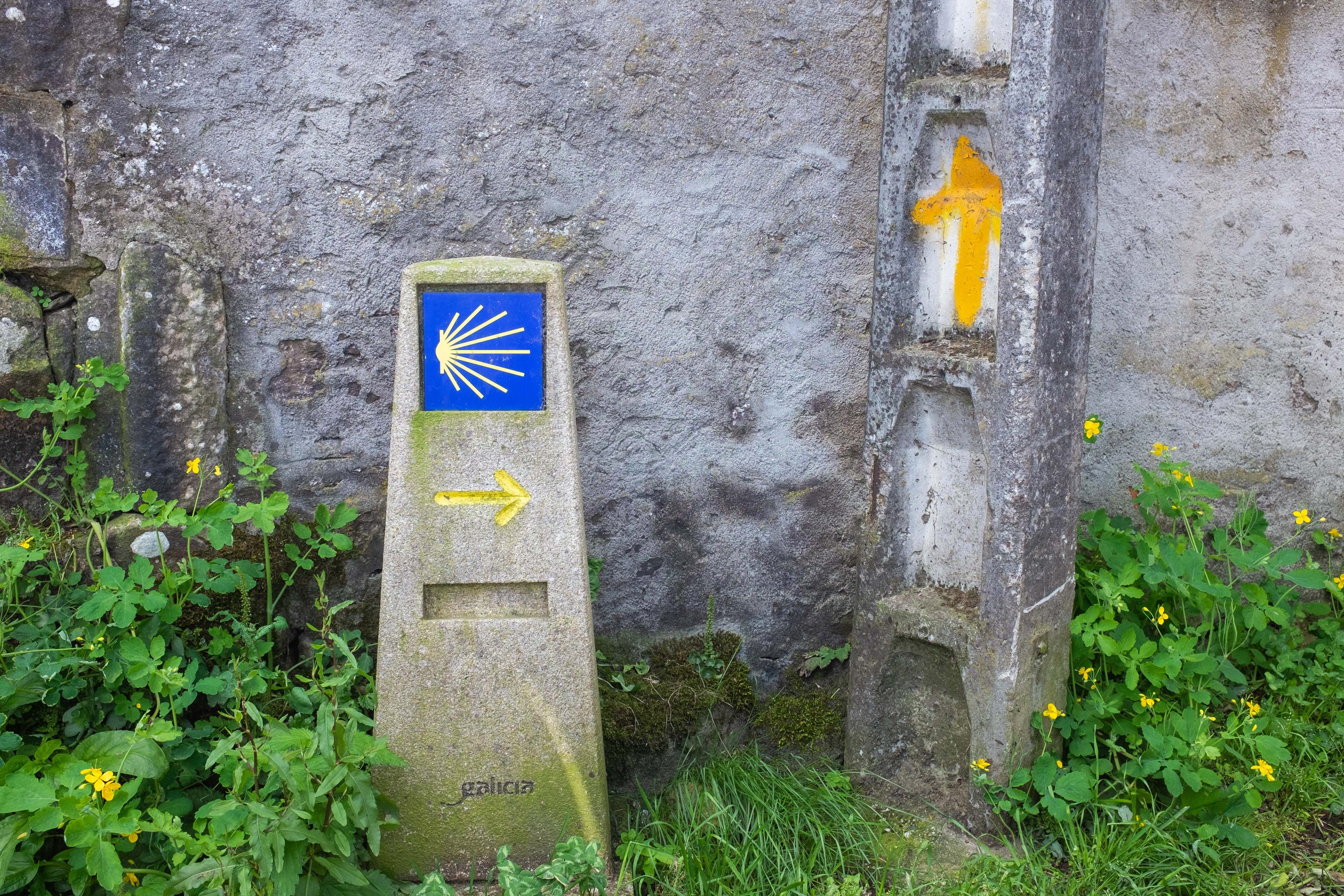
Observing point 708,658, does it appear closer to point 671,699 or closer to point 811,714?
point 671,699

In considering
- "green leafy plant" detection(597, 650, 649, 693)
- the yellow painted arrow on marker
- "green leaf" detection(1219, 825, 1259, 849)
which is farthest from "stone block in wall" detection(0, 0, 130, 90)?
"green leaf" detection(1219, 825, 1259, 849)

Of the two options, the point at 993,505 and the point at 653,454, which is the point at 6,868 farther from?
the point at 993,505

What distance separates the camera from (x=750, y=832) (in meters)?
2.60

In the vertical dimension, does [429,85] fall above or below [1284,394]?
above

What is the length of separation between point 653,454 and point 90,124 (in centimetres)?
157

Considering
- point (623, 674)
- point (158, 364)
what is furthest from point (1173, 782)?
point (158, 364)

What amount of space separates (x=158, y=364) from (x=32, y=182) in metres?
0.49

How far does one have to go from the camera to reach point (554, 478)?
2.26 meters

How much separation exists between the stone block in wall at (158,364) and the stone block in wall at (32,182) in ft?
0.49

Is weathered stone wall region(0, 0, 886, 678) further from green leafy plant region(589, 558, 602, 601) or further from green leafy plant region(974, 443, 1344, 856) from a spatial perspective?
green leafy plant region(974, 443, 1344, 856)

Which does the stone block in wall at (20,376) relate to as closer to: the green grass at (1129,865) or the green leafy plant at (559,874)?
the green leafy plant at (559,874)

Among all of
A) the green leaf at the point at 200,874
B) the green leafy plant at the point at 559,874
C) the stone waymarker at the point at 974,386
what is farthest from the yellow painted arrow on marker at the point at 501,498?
the stone waymarker at the point at 974,386

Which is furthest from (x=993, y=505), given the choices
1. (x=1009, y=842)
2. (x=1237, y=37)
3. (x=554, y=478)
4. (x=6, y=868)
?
(x=6, y=868)

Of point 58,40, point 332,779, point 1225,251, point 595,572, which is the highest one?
point 58,40
